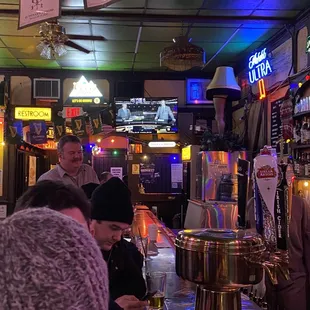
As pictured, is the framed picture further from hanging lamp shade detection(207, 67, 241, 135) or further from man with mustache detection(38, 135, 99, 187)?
man with mustache detection(38, 135, 99, 187)

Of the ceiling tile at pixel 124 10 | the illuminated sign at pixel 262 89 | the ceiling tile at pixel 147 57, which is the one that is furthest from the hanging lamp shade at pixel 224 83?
the ceiling tile at pixel 124 10

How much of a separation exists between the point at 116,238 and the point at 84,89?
735 centimetres

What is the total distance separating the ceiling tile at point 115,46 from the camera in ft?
24.2

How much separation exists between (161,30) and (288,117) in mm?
2458

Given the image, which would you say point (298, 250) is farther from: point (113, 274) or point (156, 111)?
point (156, 111)

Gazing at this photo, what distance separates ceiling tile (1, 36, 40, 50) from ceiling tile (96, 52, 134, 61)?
1.24m

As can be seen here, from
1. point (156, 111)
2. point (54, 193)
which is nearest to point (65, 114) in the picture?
point (156, 111)

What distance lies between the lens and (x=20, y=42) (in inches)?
287

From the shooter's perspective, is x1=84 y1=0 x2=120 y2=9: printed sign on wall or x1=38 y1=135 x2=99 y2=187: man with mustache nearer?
x1=84 y1=0 x2=120 y2=9: printed sign on wall

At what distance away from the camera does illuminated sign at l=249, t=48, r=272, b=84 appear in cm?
693

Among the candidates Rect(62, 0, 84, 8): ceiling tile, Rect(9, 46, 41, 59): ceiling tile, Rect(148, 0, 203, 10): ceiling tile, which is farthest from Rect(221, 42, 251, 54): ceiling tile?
Rect(9, 46, 41, 59): ceiling tile

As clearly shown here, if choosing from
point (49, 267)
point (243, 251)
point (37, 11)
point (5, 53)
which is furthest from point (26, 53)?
point (49, 267)

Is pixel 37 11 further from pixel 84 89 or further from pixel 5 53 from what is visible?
pixel 84 89

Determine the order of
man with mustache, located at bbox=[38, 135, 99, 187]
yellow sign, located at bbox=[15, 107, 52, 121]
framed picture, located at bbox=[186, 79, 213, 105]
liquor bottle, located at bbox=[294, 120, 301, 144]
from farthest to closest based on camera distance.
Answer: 1. framed picture, located at bbox=[186, 79, 213, 105]
2. yellow sign, located at bbox=[15, 107, 52, 121]
3. liquor bottle, located at bbox=[294, 120, 301, 144]
4. man with mustache, located at bbox=[38, 135, 99, 187]
